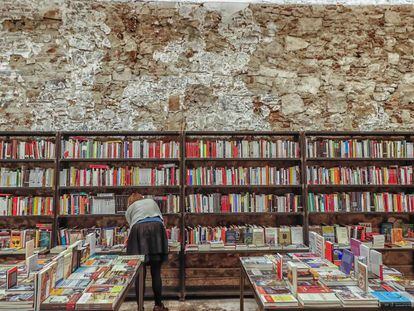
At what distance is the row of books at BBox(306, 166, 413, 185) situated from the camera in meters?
4.95

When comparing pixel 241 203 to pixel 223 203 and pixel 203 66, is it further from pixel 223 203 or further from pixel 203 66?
pixel 203 66

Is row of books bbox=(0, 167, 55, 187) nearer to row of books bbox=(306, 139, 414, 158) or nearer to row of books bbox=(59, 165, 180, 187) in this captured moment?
row of books bbox=(59, 165, 180, 187)

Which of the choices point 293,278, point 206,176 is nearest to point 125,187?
point 206,176

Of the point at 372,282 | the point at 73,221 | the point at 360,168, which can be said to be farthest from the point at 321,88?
the point at 73,221

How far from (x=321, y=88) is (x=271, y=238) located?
2408mm

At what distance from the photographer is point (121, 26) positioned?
17.8 ft

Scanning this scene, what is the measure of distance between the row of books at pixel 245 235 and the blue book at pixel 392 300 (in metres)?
2.49

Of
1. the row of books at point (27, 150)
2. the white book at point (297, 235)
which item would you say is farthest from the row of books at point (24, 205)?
the white book at point (297, 235)

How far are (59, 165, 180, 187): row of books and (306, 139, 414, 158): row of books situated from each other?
1.96m

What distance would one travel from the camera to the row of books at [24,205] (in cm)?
470

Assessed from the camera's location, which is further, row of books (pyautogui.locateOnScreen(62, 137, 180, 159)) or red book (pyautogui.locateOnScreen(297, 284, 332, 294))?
row of books (pyautogui.locateOnScreen(62, 137, 180, 159))

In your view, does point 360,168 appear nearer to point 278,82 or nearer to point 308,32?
point 278,82

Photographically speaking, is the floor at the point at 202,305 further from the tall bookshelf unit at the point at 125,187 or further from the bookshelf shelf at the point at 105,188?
the bookshelf shelf at the point at 105,188

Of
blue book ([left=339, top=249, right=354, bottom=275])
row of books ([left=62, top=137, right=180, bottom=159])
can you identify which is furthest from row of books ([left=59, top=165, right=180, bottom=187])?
blue book ([left=339, top=249, right=354, bottom=275])
